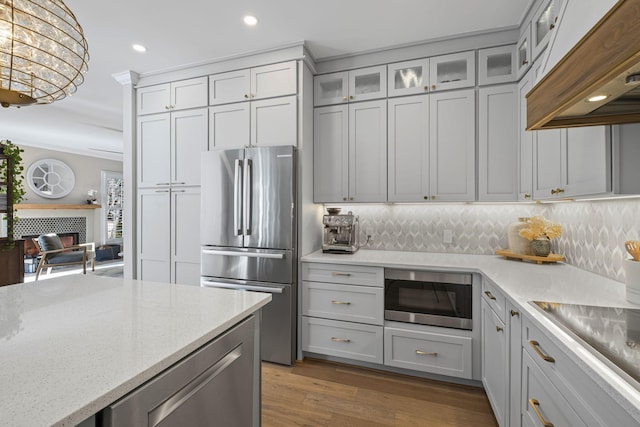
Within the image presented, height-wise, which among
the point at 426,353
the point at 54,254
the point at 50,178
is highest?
the point at 50,178

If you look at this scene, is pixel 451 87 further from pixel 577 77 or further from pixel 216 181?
pixel 216 181

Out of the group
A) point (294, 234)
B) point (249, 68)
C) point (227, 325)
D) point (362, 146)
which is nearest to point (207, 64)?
point (249, 68)

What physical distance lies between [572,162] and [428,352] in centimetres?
153

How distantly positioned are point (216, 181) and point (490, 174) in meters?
2.33

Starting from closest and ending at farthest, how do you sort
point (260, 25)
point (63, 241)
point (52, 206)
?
point (260, 25), point (52, 206), point (63, 241)

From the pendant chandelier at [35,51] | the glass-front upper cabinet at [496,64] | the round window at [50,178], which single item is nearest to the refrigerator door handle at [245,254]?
the pendant chandelier at [35,51]

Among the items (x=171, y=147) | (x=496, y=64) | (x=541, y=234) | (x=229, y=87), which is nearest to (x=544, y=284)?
(x=541, y=234)

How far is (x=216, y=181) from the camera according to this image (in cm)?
265

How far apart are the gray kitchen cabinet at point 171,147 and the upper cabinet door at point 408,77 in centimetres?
179

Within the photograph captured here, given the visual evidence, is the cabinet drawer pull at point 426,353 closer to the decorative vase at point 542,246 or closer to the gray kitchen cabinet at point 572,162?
the decorative vase at point 542,246

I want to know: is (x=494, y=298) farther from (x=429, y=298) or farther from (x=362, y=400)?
(x=362, y=400)

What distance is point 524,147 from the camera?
2182 millimetres

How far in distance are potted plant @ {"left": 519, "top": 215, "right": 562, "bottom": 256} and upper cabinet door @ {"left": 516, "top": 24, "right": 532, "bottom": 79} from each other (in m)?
1.12

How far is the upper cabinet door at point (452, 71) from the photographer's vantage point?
94.7 inches
